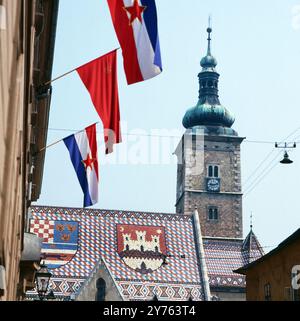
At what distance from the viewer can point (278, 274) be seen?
2617 centimetres

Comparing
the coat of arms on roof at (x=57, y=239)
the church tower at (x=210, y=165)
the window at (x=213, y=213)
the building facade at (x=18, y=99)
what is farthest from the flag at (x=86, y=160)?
the window at (x=213, y=213)

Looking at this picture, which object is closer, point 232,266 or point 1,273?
point 1,273

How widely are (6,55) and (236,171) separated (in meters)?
71.9

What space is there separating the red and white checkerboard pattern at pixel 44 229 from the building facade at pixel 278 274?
23090mm

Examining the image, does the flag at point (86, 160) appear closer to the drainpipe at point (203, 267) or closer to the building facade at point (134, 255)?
the building facade at point (134, 255)

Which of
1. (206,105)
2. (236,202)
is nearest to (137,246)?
(236,202)

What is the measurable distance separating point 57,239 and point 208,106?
31.8 meters

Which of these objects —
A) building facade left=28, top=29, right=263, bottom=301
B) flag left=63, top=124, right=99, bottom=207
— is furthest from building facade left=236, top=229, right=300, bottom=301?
building facade left=28, top=29, right=263, bottom=301

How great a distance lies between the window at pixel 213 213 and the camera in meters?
74.5

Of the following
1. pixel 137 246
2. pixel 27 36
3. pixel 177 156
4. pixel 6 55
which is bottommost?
pixel 6 55

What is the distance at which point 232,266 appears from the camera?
62469 mm

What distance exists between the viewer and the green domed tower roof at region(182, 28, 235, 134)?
78.9 metres

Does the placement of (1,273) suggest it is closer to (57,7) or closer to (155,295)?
(57,7)

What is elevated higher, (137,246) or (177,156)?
(177,156)
